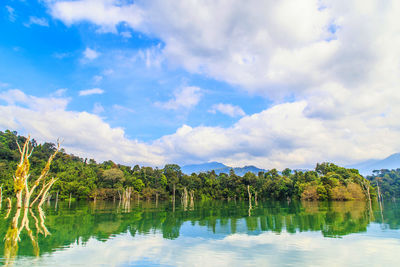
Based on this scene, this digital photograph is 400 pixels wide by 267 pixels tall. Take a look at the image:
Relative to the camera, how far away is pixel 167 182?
75000 millimetres

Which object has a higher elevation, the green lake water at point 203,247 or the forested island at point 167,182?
the forested island at point 167,182

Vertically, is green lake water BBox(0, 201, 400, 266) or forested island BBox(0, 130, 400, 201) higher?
forested island BBox(0, 130, 400, 201)

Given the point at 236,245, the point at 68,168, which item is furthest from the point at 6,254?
the point at 68,168

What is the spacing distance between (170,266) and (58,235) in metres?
7.60

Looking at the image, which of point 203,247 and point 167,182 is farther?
point 167,182

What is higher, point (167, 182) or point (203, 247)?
point (167, 182)

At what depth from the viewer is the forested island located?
51.0 meters

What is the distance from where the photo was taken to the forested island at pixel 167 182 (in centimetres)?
5100

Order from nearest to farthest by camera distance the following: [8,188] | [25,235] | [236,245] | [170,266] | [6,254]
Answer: [170,266] → [6,254] → [236,245] → [25,235] → [8,188]

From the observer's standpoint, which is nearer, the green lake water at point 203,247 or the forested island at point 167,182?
the green lake water at point 203,247

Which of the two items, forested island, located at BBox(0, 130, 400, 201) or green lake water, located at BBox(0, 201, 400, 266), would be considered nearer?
green lake water, located at BBox(0, 201, 400, 266)

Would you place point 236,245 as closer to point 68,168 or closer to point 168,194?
point 68,168

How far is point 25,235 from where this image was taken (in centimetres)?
1169

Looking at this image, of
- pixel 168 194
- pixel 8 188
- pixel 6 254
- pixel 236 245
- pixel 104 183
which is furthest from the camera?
pixel 168 194
